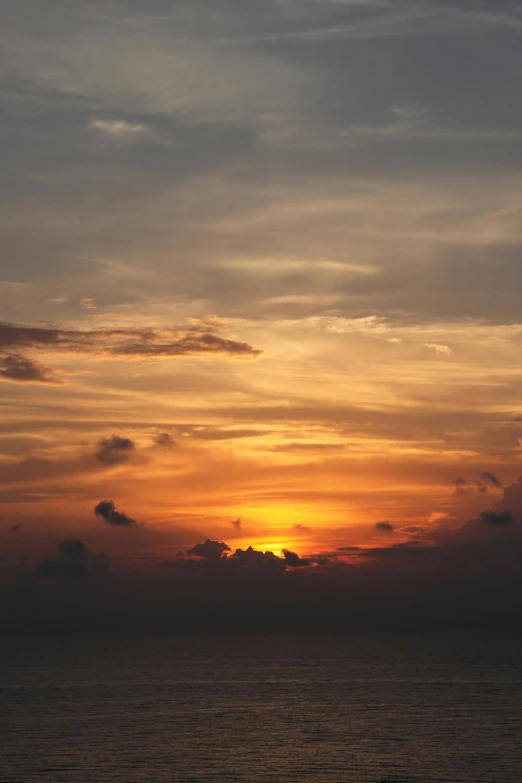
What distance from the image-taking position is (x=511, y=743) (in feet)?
596

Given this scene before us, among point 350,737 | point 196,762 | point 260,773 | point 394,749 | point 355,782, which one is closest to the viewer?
point 355,782

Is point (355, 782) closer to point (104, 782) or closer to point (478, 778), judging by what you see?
point (478, 778)

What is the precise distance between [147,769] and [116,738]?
40744mm

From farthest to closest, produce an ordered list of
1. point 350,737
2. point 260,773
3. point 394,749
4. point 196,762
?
1. point 350,737
2. point 394,749
3. point 196,762
4. point 260,773

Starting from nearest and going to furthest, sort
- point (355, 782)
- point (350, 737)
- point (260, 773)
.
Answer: point (355, 782), point (260, 773), point (350, 737)

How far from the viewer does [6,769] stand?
522ft

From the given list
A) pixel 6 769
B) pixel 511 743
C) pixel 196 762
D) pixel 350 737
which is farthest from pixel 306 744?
pixel 6 769

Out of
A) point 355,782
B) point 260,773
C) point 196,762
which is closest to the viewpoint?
point 355,782

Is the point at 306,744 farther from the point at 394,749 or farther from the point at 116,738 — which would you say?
the point at 116,738

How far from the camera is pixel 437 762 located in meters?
165

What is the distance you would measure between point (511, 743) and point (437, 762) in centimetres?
2554

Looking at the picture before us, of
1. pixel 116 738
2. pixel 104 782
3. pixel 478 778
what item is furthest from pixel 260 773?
pixel 116 738

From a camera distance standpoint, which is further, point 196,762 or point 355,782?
point 196,762

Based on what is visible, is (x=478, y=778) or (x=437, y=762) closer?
(x=478, y=778)
